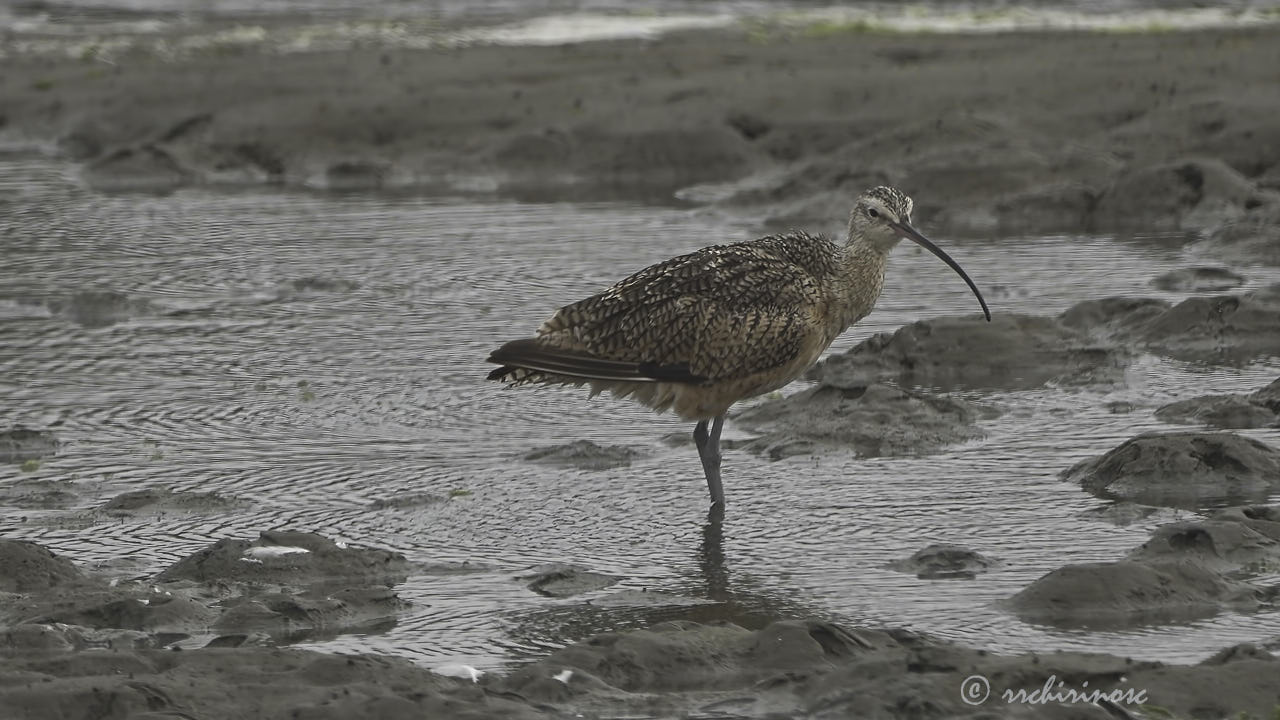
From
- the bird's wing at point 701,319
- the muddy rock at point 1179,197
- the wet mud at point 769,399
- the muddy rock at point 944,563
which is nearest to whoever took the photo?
the wet mud at point 769,399

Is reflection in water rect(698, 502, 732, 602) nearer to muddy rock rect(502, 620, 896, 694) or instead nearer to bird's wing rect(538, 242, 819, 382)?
bird's wing rect(538, 242, 819, 382)

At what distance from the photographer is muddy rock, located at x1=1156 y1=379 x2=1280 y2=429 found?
7.99 m

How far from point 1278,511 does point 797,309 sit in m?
1.95

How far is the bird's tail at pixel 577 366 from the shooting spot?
749 centimetres

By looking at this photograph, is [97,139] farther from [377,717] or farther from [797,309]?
[377,717]

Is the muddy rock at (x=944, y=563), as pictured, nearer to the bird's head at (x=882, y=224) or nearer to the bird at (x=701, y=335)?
the bird at (x=701, y=335)

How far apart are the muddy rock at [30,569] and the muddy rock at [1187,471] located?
3.73 metres

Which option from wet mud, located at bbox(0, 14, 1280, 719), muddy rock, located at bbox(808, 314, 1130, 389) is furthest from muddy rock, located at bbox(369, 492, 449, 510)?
muddy rock, located at bbox(808, 314, 1130, 389)

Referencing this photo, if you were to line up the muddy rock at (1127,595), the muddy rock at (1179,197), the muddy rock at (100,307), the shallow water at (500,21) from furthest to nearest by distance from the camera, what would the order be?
the shallow water at (500,21) < the muddy rock at (1179,197) < the muddy rock at (100,307) < the muddy rock at (1127,595)

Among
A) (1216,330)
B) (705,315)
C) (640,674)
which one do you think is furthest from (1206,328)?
(640,674)

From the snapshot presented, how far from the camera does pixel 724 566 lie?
6.66 meters

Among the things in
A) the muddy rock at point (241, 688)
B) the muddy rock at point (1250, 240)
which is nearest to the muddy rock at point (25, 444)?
the muddy rock at point (241, 688)

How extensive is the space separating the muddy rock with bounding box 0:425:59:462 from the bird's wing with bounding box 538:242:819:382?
2310 mm

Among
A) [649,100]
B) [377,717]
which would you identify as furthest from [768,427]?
[649,100]
